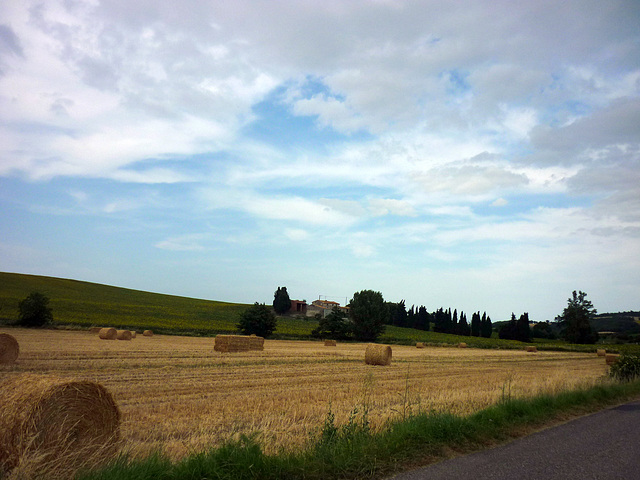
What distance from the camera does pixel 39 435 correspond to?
625 centimetres

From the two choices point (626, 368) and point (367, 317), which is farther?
point (367, 317)

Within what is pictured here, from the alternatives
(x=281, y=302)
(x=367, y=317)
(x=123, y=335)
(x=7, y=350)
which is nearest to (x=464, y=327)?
(x=281, y=302)

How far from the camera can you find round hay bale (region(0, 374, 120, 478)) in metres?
5.90

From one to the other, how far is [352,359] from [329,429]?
21.9 m

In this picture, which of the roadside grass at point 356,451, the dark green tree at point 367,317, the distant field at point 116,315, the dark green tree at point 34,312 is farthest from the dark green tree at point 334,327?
the roadside grass at point 356,451

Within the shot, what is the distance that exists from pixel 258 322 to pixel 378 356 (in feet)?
106

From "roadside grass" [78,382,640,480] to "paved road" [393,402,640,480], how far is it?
42 centimetres

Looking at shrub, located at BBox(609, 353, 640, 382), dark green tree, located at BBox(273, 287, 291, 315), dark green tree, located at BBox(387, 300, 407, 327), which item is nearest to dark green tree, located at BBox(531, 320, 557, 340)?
dark green tree, located at BBox(387, 300, 407, 327)

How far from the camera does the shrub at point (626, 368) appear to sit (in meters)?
18.8

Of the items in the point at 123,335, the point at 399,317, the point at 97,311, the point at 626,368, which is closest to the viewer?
the point at 626,368

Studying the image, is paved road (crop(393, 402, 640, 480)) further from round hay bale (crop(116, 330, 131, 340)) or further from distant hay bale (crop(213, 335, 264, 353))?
round hay bale (crop(116, 330, 131, 340))

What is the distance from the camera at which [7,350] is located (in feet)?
58.2

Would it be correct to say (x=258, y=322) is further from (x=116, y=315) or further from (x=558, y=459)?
(x=558, y=459)

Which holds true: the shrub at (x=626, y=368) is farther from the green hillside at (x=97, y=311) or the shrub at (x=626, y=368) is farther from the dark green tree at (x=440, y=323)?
the dark green tree at (x=440, y=323)
